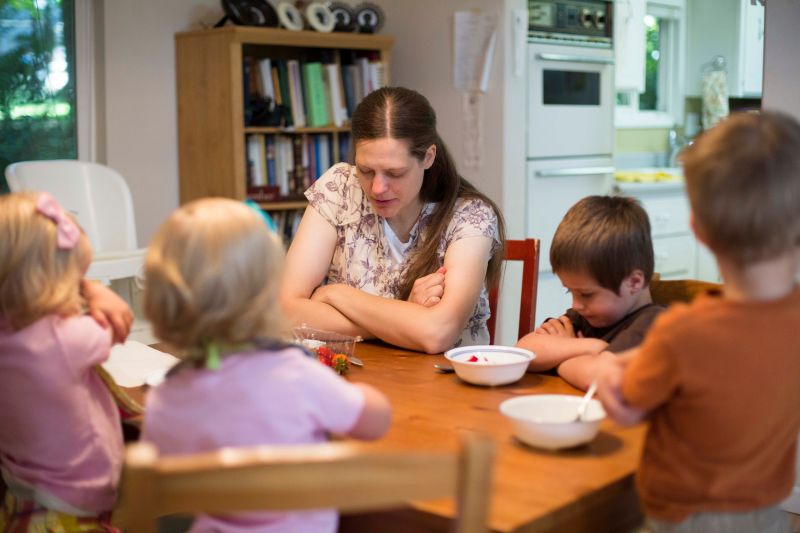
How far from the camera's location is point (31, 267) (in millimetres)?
1425

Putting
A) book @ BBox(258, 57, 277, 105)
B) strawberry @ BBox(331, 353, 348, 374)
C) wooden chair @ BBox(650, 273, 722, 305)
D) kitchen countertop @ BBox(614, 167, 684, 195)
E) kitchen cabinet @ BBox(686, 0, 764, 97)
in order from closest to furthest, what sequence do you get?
1. strawberry @ BBox(331, 353, 348, 374)
2. wooden chair @ BBox(650, 273, 722, 305)
3. book @ BBox(258, 57, 277, 105)
4. kitchen countertop @ BBox(614, 167, 684, 195)
5. kitchen cabinet @ BBox(686, 0, 764, 97)

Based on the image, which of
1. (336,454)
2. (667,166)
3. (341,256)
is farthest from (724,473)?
(667,166)

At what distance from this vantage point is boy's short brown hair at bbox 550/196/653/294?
1.72 meters

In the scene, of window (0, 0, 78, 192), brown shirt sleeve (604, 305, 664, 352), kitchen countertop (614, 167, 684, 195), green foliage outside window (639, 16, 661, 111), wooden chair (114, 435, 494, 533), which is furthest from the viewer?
green foliage outside window (639, 16, 661, 111)

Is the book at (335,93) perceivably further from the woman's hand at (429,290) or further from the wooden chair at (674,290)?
the wooden chair at (674,290)

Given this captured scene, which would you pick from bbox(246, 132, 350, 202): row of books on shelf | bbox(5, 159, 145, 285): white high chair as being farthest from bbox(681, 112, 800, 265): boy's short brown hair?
bbox(246, 132, 350, 202): row of books on shelf

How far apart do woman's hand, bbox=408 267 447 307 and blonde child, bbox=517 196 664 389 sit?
37 centimetres

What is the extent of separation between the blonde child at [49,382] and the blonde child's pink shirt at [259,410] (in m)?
0.28

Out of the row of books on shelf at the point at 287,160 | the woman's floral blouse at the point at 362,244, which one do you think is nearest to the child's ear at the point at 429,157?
the woman's floral blouse at the point at 362,244

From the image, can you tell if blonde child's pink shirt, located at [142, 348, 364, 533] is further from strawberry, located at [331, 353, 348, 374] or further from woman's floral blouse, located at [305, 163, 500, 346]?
woman's floral blouse, located at [305, 163, 500, 346]

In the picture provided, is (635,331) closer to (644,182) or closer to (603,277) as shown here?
(603,277)

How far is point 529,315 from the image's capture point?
241 cm

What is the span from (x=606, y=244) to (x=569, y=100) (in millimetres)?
3034

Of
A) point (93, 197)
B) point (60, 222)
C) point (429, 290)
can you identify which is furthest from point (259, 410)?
point (93, 197)
